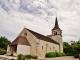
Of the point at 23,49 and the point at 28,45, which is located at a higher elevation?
the point at 28,45

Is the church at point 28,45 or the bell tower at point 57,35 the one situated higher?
the bell tower at point 57,35

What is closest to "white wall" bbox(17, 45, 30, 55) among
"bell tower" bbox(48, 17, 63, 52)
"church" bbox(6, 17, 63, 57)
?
"church" bbox(6, 17, 63, 57)

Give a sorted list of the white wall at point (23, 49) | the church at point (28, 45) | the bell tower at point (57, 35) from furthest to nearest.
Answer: the bell tower at point (57, 35)
the church at point (28, 45)
the white wall at point (23, 49)

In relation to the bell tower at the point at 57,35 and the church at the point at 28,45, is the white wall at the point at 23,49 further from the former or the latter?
the bell tower at the point at 57,35

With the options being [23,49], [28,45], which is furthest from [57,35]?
[23,49]

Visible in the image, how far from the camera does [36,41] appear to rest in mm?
25562

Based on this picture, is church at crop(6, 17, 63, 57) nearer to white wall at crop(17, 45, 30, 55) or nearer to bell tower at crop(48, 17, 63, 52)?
white wall at crop(17, 45, 30, 55)

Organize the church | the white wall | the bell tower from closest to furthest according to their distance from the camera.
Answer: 1. the white wall
2. the church
3. the bell tower

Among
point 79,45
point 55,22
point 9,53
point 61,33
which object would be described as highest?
point 55,22

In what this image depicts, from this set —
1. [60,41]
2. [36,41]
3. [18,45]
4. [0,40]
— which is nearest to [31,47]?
[36,41]

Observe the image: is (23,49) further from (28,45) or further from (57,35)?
(57,35)

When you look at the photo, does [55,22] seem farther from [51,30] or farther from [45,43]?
[45,43]

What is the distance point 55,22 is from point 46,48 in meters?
17.2

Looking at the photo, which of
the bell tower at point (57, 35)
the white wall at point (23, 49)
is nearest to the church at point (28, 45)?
the white wall at point (23, 49)
